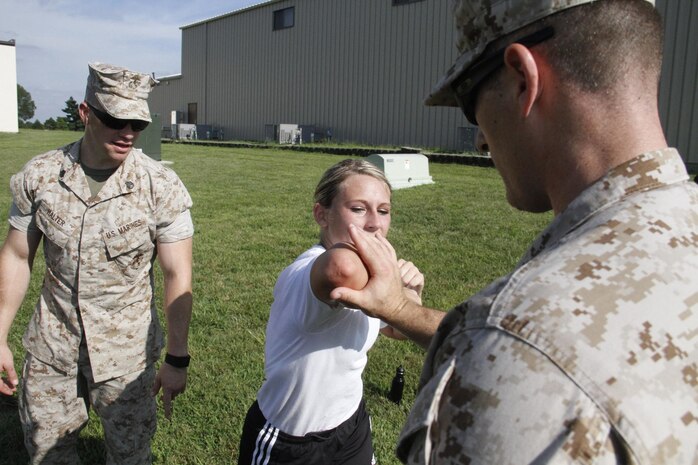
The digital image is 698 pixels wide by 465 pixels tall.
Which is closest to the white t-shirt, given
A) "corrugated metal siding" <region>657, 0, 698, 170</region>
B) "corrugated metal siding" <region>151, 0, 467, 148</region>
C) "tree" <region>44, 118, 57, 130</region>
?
"corrugated metal siding" <region>657, 0, 698, 170</region>

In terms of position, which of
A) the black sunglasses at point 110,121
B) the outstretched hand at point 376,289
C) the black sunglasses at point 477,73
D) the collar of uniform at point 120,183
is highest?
the black sunglasses at point 477,73

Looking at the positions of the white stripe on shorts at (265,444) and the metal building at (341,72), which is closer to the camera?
the white stripe on shorts at (265,444)

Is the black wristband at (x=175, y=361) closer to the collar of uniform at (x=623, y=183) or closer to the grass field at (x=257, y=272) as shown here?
the grass field at (x=257, y=272)

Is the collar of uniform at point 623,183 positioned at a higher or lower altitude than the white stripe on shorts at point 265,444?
higher

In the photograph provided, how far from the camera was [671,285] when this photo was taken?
92cm

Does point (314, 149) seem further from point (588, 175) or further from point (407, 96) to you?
point (588, 175)

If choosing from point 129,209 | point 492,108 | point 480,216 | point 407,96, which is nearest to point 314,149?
point 407,96

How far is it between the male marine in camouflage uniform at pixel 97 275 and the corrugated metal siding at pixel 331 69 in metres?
22.6

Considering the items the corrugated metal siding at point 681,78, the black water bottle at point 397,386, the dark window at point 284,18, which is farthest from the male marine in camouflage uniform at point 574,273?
the dark window at point 284,18

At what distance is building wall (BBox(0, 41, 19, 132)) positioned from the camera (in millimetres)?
45656

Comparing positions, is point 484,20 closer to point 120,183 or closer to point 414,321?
point 414,321

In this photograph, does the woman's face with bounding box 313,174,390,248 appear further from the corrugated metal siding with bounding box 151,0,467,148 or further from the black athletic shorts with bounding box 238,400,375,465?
the corrugated metal siding with bounding box 151,0,467,148

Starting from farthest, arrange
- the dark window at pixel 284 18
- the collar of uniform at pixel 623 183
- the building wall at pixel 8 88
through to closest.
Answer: the building wall at pixel 8 88, the dark window at pixel 284 18, the collar of uniform at pixel 623 183

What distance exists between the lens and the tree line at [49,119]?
70750 mm
